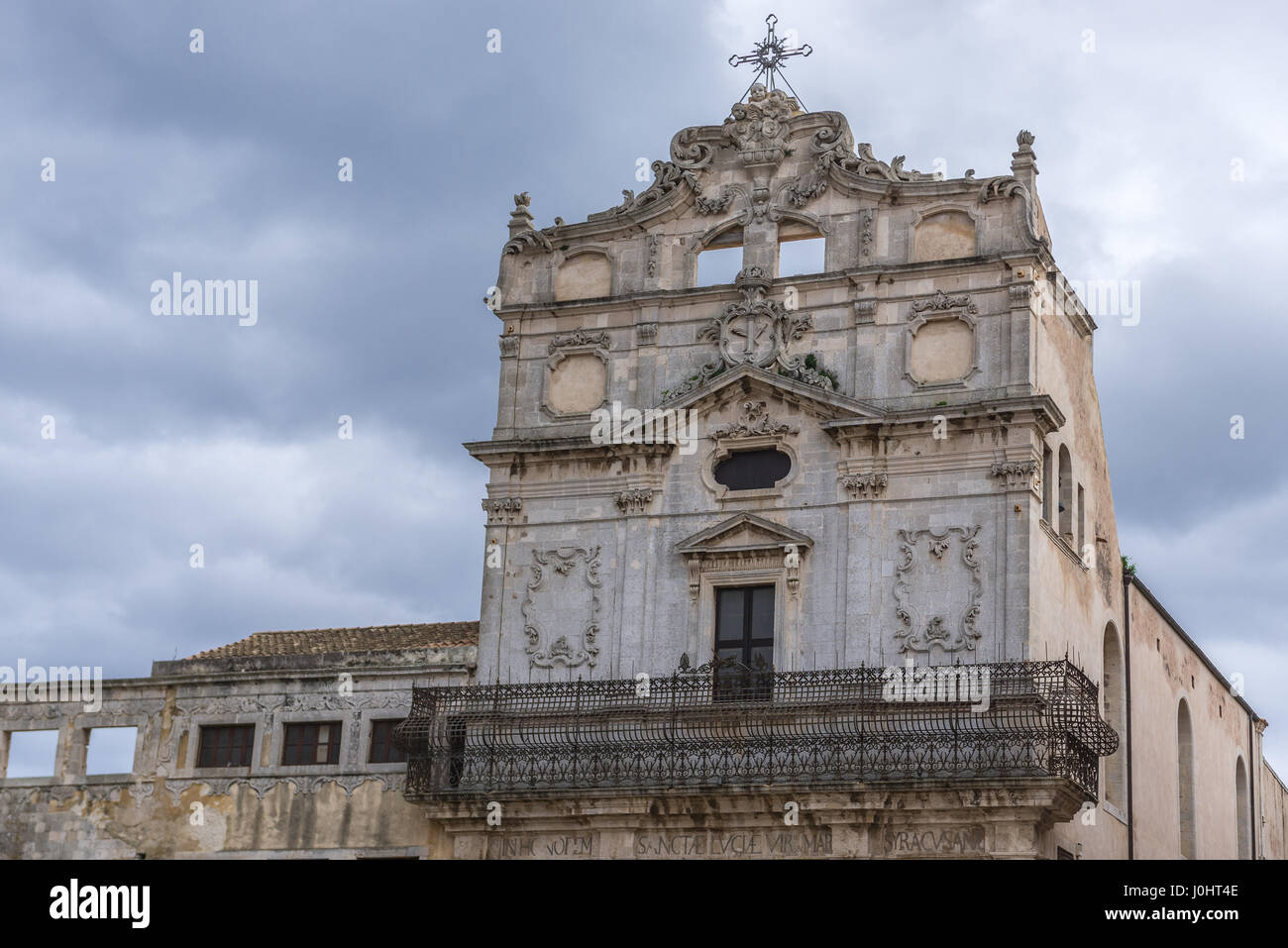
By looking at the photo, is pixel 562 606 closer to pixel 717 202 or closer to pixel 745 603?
pixel 745 603

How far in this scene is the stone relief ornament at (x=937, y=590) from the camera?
87.0 feet

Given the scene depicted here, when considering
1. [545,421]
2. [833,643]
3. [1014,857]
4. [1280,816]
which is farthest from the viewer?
[1280,816]

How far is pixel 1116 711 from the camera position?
1180 inches

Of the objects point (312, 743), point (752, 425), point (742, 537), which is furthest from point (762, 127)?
point (312, 743)

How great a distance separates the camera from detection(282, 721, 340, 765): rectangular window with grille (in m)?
29.8

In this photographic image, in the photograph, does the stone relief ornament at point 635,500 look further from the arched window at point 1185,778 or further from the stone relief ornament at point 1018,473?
the arched window at point 1185,778

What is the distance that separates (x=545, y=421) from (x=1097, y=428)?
9.29m

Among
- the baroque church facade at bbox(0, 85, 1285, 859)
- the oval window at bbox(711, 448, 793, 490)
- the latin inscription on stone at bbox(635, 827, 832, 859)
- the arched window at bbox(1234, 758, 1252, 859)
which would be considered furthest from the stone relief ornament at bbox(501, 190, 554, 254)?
the arched window at bbox(1234, 758, 1252, 859)

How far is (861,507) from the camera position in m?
27.6

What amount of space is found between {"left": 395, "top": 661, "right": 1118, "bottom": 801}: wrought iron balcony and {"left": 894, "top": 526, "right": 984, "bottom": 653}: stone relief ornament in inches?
23.7

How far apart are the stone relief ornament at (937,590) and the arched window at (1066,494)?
253cm
